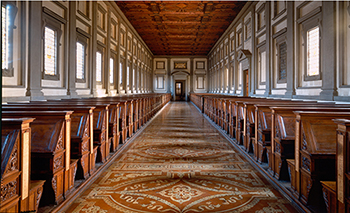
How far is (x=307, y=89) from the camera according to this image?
6773mm

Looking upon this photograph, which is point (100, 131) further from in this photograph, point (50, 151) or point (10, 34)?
point (10, 34)

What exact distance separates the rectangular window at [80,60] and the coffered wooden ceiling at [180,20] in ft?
13.5

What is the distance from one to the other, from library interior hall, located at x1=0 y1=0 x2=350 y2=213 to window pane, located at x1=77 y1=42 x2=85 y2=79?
67 millimetres

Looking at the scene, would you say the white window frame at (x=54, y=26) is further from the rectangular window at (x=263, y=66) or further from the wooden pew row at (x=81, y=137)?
the rectangular window at (x=263, y=66)

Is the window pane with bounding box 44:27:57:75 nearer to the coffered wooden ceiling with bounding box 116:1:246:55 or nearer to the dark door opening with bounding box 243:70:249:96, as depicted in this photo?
the coffered wooden ceiling with bounding box 116:1:246:55

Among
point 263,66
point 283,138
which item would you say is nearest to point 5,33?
point 283,138

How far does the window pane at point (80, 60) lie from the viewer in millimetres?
8242

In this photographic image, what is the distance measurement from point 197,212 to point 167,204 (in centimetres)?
31

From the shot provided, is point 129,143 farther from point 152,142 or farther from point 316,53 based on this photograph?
point 316,53

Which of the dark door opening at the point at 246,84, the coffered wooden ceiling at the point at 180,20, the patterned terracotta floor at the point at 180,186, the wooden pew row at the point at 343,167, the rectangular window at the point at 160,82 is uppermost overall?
the coffered wooden ceiling at the point at 180,20

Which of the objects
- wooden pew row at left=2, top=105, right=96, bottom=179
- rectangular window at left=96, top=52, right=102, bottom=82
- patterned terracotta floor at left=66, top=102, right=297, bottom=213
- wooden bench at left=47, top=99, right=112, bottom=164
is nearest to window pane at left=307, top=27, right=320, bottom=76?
patterned terracotta floor at left=66, top=102, right=297, bottom=213

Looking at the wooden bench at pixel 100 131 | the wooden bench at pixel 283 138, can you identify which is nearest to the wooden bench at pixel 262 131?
the wooden bench at pixel 283 138

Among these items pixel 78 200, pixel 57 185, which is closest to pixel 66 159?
pixel 57 185

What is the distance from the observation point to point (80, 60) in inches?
331
